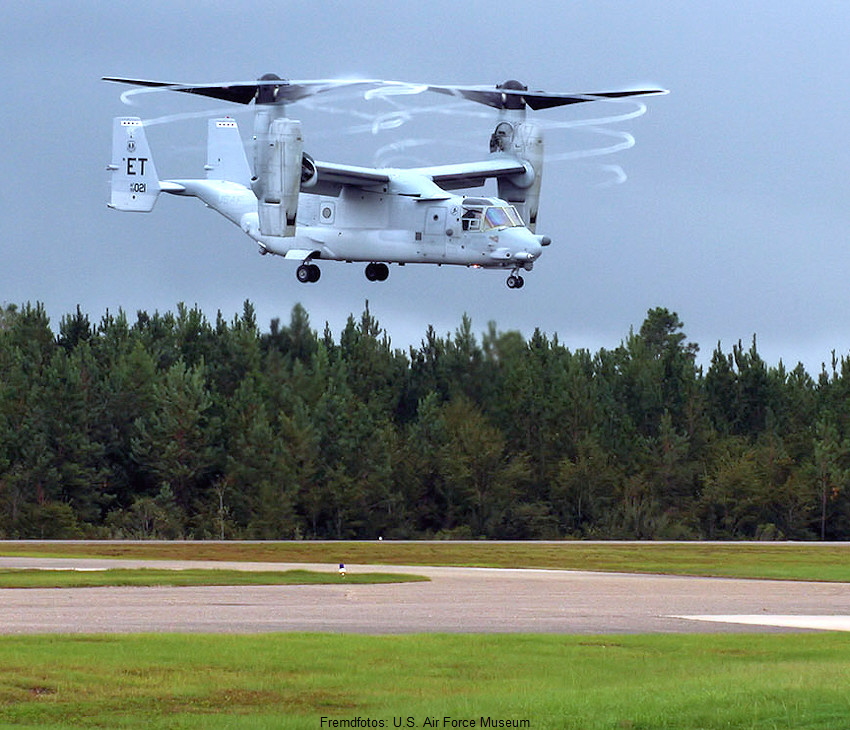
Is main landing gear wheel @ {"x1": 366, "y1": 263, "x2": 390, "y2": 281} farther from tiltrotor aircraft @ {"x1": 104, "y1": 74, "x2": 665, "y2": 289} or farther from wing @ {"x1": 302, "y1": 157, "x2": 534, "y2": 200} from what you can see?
wing @ {"x1": 302, "y1": 157, "x2": 534, "y2": 200}

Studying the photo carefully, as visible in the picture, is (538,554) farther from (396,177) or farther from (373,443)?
(373,443)

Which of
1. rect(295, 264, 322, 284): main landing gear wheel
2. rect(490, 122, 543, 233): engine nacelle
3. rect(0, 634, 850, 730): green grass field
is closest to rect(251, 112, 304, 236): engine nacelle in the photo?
rect(295, 264, 322, 284): main landing gear wheel

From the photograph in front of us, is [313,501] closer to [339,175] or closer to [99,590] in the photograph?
[339,175]

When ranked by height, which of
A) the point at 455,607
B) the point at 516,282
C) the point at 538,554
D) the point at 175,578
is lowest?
the point at 538,554

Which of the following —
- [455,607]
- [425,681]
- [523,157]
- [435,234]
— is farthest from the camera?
[523,157]

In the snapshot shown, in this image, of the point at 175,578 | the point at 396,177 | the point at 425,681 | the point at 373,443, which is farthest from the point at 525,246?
the point at 373,443

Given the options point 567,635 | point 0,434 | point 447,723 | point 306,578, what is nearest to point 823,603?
point 567,635
